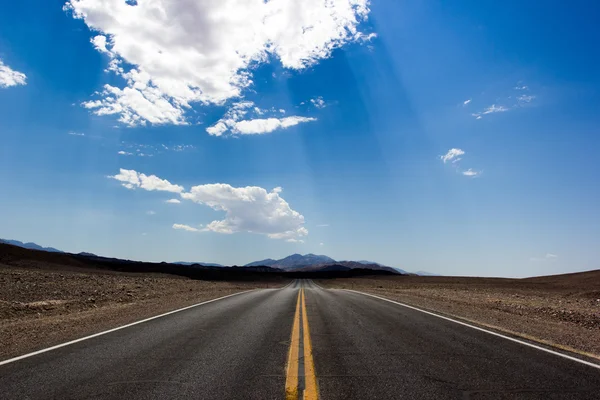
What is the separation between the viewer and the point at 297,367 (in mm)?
6336

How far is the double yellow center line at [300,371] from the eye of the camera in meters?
5.01

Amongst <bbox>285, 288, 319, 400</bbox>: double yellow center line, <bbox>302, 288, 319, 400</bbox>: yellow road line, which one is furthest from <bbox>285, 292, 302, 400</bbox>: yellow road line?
<bbox>302, 288, 319, 400</bbox>: yellow road line

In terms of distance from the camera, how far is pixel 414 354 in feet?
24.0

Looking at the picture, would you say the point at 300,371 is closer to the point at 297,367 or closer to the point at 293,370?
the point at 293,370

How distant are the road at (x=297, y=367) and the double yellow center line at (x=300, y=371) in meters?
0.02

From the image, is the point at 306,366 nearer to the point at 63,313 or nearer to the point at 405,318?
the point at 405,318

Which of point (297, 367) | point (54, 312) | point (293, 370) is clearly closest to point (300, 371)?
point (293, 370)

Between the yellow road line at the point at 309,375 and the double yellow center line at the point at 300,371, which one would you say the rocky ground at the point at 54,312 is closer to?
the double yellow center line at the point at 300,371

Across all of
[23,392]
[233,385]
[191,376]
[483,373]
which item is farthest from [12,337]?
[483,373]

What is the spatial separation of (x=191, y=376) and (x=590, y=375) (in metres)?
6.10

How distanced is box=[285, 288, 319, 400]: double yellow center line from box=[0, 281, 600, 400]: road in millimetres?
16

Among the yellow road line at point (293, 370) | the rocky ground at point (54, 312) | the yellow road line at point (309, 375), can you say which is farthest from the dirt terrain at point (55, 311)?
the yellow road line at point (309, 375)

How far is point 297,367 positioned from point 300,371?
25cm

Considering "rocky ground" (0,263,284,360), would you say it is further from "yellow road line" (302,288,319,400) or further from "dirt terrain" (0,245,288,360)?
"yellow road line" (302,288,319,400)
